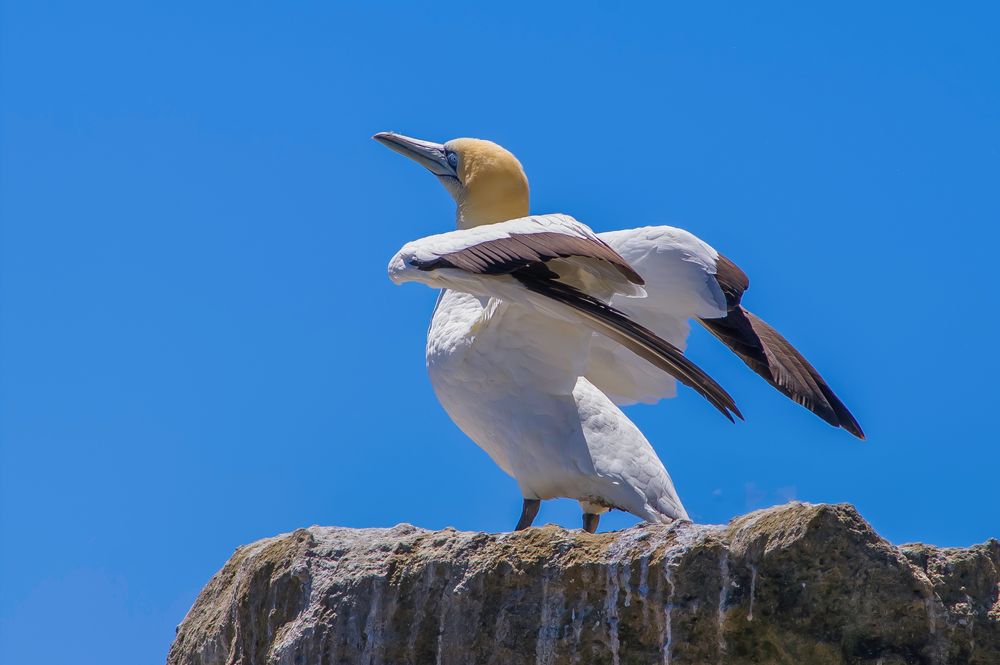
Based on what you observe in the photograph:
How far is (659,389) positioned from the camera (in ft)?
34.1

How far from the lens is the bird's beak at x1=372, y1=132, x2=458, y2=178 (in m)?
11.0

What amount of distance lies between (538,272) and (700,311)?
1.68 m

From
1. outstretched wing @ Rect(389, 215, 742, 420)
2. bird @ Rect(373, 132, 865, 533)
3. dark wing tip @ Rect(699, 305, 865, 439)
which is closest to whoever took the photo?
outstretched wing @ Rect(389, 215, 742, 420)

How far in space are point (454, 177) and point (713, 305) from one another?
225 centimetres

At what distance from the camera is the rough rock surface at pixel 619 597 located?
645cm

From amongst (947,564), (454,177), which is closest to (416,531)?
(947,564)

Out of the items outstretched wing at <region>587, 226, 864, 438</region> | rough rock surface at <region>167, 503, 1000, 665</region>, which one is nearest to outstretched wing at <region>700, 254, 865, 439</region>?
outstretched wing at <region>587, 226, 864, 438</region>

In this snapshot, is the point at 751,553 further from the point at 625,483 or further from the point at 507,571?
the point at 625,483

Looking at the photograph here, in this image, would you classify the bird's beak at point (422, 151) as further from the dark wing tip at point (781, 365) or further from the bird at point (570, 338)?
the dark wing tip at point (781, 365)

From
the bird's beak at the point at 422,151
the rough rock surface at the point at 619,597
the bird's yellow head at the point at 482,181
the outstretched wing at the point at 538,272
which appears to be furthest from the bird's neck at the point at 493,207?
the rough rock surface at the point at 619,597

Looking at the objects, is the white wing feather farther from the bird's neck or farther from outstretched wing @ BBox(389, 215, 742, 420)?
outstretched wing @ BBox(389, 215, 742, 420)

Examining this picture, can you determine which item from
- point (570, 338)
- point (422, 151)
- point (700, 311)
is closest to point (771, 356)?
point (700, 311)

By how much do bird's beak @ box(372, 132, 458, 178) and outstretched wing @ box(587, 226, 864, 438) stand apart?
5.00 feet

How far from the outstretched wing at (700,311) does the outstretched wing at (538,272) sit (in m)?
1.11
